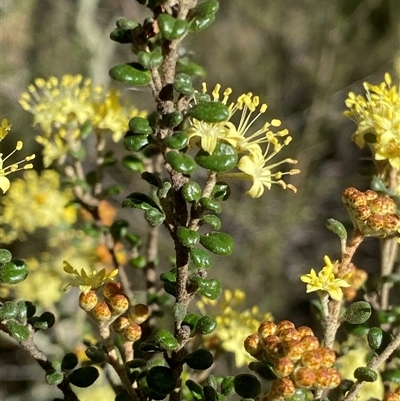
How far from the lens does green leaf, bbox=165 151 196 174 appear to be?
2.35 ft

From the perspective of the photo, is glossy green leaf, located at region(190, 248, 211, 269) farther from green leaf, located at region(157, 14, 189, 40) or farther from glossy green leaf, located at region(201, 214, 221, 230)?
Answer: green leaf, located at region(157, 14, 189, 40)

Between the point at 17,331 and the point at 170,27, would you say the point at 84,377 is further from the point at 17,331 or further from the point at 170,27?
the point at 170,27

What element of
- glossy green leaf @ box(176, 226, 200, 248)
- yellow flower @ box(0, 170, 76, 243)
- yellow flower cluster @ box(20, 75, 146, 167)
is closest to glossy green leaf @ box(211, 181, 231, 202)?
glossy green leaf @ box(176, 226, 200, 248)

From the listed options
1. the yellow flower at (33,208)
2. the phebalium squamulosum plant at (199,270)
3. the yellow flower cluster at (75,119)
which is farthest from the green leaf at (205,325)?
the yellow flower at (33,208)

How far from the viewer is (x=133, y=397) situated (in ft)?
2.85

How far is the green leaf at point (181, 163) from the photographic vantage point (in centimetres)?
72

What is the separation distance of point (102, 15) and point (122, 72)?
330cm

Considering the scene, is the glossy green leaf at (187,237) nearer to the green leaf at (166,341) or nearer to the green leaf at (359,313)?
the green leaf at (166,341)

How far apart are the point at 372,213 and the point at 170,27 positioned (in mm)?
372

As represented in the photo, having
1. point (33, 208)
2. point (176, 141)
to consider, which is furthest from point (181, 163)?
point (33, 208)

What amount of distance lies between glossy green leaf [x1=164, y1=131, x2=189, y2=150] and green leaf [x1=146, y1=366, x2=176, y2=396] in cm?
30

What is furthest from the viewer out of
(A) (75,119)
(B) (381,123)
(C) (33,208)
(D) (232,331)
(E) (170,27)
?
(C) (33,208)

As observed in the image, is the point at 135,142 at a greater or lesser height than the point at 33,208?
greater

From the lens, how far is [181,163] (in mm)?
719
